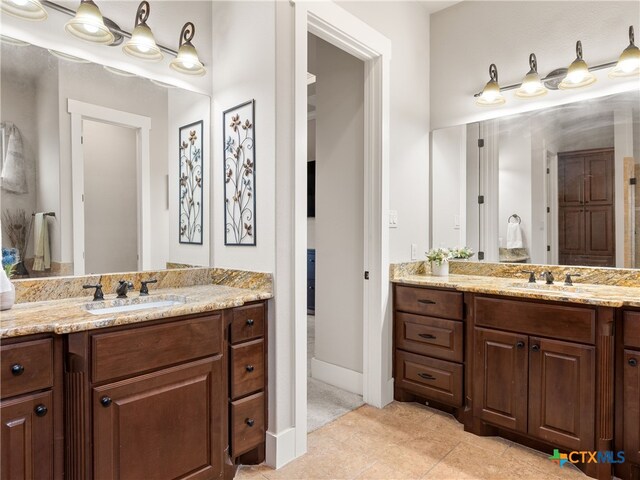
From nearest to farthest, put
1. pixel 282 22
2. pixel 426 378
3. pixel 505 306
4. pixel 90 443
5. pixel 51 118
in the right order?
pixel 90 443
pixel 51 118
pixel 282 22
pixel 505 306
pixel 426 378

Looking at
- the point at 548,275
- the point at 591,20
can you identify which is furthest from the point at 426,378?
the point at 591,20

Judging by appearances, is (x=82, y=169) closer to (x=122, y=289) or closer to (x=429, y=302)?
(x=122, y=289)

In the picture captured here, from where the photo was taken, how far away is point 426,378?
8.41ft

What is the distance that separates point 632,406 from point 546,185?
4.66ft

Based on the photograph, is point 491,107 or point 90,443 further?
point 491,107

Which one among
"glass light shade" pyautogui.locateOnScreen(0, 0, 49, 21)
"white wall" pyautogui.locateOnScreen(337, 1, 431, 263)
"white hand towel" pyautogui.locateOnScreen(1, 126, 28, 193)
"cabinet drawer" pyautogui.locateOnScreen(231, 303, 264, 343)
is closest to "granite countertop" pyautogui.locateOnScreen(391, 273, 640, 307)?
"white wall" pyautogui.locateOnScreen(337, 1, 431, 263)

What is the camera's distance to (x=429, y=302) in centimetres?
252

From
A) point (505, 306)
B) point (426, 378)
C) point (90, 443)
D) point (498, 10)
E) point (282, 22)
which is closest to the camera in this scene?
point (90, 443)

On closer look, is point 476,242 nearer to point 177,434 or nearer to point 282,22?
point 282,22

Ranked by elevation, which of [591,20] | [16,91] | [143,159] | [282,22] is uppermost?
[591,20]

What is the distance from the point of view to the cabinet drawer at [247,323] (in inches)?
73.5

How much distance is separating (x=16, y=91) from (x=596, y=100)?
10.3 feet

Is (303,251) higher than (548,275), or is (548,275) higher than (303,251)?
(303,251)

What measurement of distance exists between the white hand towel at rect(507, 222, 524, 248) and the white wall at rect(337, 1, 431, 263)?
0.61 metres
